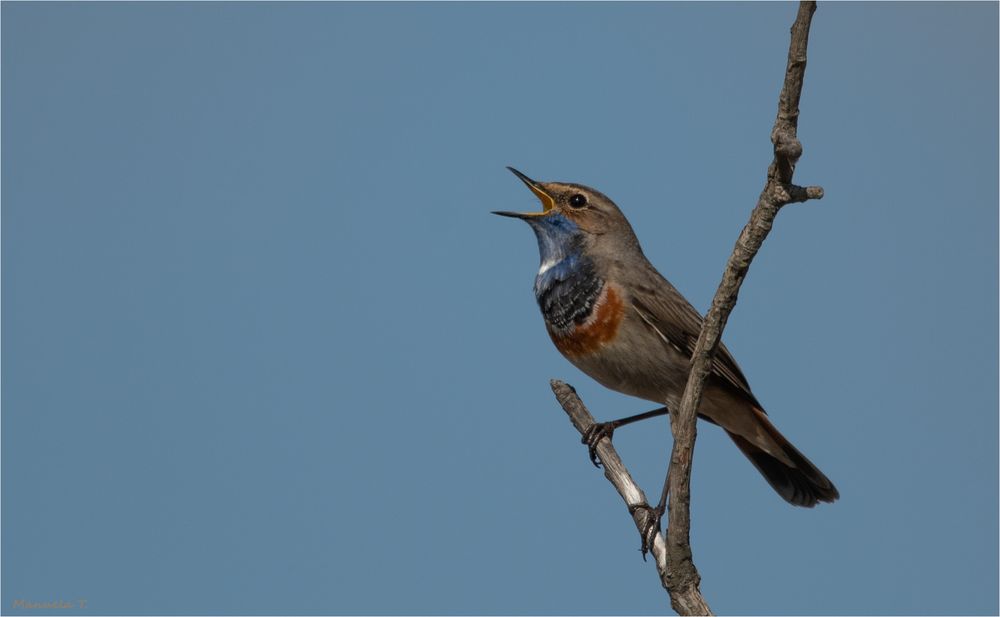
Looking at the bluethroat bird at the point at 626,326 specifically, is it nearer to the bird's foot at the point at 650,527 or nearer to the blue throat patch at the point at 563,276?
the blue throat patch at the point at 563,276

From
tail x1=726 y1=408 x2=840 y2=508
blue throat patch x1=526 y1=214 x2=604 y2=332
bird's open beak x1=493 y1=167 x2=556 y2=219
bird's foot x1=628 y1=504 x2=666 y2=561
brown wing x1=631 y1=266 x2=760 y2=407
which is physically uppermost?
bird's open beak x1=493 y1=167 x2=556 y2=219

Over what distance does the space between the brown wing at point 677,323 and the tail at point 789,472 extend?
456mm

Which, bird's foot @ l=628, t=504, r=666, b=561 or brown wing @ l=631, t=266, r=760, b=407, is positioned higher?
brown wing @ l=631, t=266, r=760, b=407

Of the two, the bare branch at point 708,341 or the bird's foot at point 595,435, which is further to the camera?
the bird's foot at point 595,435

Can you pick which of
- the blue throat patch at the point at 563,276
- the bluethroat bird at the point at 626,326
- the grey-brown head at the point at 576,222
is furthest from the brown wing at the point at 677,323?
the grey-brown head at the point at 576,222

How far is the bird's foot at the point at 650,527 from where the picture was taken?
829 cm

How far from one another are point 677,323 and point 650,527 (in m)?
2.00

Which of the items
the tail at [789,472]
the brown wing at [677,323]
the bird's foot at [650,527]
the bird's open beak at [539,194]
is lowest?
the bird's foot at [650,527]

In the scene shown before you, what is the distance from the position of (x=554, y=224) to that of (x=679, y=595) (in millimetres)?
4252

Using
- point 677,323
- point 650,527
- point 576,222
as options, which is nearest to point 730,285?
point 650,527

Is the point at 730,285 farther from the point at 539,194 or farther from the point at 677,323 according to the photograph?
the point at 539,194

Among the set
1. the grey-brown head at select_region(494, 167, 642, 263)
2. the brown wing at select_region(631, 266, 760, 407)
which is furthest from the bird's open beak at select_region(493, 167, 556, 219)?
the brown wing at select_region(631, 266, 760, 407)

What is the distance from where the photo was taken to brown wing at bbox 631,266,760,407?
9594 mm

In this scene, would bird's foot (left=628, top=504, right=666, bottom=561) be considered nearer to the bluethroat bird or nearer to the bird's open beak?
Result: the bluethroat bird
